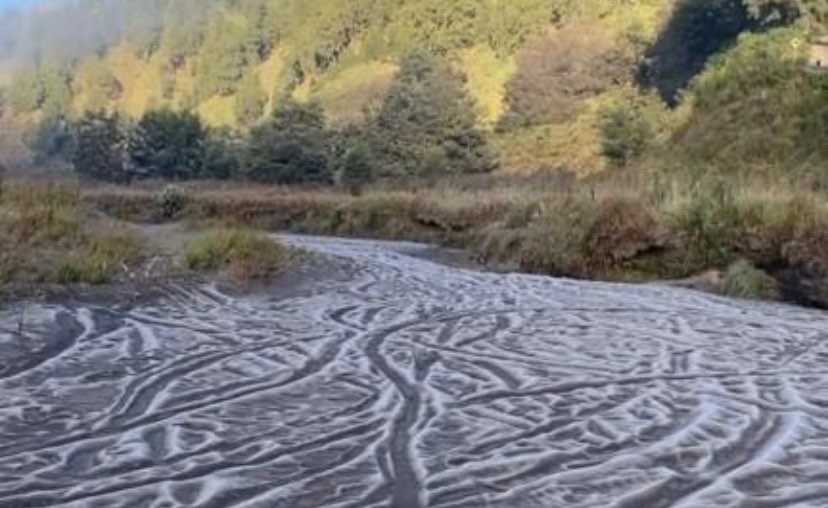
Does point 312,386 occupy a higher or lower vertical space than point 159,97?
lower

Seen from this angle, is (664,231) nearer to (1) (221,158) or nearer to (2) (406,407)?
(2) (406,407)

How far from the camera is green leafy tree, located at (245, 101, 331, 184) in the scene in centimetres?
4306

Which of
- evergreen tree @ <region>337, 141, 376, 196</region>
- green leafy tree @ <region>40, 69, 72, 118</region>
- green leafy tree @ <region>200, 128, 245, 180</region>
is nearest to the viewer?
evergreen tree @ <region>337, 141, 376, 196</region>

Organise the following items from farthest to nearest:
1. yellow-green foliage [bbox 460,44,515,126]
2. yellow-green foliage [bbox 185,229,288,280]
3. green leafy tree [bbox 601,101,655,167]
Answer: yellow-green foliage [bbox 460,44,515,126]
green leafy tree [bbox 601,101,655,167]
yellow-green foliage [bbox 185,229,288,280]

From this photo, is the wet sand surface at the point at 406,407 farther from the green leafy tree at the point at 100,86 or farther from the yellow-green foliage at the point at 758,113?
the green leafy tree at the point at 100,86

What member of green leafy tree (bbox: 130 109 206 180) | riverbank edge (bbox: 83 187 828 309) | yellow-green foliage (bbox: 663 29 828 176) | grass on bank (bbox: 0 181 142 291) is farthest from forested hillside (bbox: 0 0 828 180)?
grass on bank (bbox: 0 181 142 291)

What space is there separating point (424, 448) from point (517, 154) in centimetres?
4295

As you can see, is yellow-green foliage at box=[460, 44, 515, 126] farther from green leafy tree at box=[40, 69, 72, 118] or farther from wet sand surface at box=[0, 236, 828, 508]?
wet sand surface at box=[0, 236, 828, 508]

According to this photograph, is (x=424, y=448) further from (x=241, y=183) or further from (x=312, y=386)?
(x=241, y=183)

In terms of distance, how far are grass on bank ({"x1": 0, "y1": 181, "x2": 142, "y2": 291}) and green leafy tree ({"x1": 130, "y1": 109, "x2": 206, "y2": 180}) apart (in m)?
40.8

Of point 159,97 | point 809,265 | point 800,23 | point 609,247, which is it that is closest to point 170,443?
point 809,265

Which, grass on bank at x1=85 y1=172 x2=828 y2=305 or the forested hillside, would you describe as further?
the forested hillside

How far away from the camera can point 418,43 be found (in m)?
78.1

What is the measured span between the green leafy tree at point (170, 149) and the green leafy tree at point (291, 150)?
966 cm
